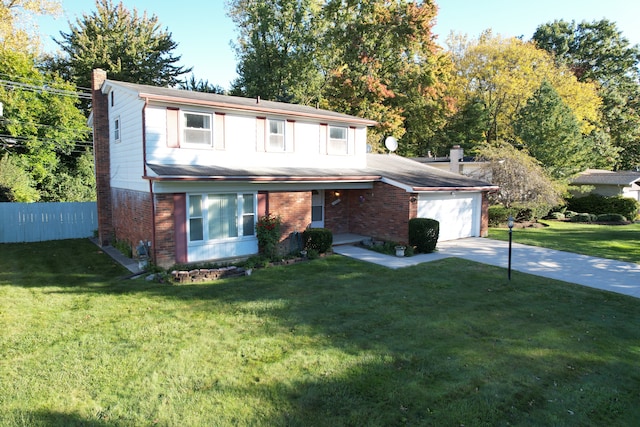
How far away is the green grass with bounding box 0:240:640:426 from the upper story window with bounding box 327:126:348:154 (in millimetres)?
7312

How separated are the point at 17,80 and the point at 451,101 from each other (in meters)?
28.4

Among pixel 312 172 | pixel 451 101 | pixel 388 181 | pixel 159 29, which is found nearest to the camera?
pixel 312 172

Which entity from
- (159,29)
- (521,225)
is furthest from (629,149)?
(159,29)

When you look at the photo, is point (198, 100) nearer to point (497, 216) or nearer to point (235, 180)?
point (235, 180)

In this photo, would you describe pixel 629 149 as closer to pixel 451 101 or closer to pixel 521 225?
pixel 451 101

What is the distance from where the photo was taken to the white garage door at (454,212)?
16.0 m

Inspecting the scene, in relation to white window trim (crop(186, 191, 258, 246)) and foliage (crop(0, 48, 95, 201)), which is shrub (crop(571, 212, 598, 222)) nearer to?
white window trim (crop(186, 191, 258, 246))

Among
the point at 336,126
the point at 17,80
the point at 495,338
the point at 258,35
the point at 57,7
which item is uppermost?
the point at 258,35

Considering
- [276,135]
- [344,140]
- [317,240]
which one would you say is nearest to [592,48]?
[344,140]

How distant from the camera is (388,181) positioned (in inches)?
603

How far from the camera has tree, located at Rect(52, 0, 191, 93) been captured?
28.4 meters

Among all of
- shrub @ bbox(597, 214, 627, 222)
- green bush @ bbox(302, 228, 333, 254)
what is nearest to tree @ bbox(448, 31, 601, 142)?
shrub @ bbox(597, 214, 627, 222)

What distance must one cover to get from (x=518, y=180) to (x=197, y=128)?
17551 millimetres

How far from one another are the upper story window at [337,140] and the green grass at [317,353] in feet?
24.0
